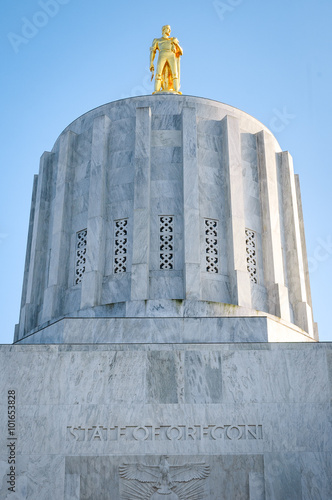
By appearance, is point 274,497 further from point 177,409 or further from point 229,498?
point 177,409

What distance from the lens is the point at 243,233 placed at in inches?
731

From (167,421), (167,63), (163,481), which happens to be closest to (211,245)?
(167,421)

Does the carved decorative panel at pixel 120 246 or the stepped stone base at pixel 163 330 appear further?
the carved decorative panel at pixel 120 246

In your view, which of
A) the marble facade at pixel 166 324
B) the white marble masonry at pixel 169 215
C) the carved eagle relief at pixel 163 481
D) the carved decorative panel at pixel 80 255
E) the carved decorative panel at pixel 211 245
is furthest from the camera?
the carved decorative panel at pixel 80 255

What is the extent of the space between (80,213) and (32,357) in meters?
6.42

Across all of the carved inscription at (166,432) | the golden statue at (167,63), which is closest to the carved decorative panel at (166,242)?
the carved inscription at (166,432)

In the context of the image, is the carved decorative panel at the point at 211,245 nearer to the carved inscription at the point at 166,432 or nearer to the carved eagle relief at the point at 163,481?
the carved inscription at the point at 166,432

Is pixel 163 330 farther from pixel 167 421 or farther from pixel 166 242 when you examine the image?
pixel 166 242

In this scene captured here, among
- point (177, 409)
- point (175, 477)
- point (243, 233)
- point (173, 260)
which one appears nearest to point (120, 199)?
point (173, 260)

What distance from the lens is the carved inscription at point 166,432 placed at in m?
13.7

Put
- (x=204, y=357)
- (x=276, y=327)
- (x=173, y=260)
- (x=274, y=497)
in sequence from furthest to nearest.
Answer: (x=173, y=260), (x=276, y=327), (x=204, y=357), (x=274, y=497)

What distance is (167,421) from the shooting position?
1380 cm

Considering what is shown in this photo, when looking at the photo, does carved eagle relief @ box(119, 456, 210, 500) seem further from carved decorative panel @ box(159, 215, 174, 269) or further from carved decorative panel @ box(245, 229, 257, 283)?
carved decorative panel @ box(245, 229, 257, 283)

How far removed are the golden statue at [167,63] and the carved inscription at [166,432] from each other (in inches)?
525
